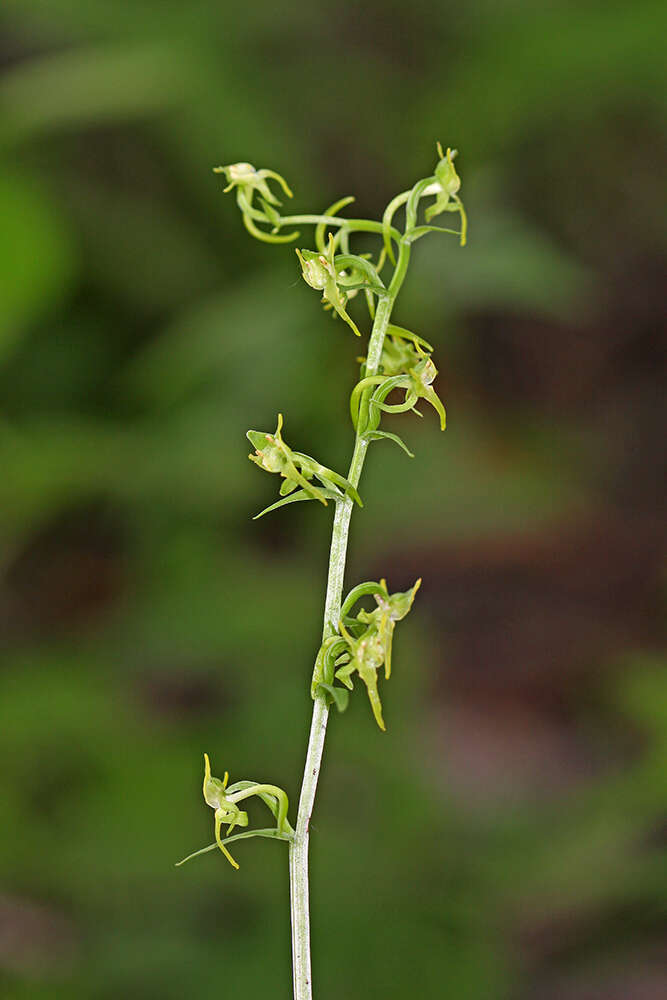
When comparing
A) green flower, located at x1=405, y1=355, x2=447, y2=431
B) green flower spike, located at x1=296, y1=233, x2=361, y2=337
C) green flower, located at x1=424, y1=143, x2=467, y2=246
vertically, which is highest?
green flower, located at x1=424, y1=143, x2=467, y2=246

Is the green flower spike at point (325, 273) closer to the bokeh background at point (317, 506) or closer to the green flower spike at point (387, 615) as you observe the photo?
the green flower spike at point (387, 615)


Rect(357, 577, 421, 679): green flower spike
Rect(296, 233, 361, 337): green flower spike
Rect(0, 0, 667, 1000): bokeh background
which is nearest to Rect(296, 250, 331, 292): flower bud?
Rect(296, 233, 361, 337): green flower spike

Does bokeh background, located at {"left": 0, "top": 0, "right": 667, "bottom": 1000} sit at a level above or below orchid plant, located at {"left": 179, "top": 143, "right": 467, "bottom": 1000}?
above

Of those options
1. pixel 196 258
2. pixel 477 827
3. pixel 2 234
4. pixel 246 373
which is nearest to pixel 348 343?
pixel 246 373

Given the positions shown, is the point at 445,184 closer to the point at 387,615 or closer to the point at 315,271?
the point at 315,271

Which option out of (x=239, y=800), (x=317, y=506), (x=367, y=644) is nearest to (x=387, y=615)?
(x=367, y=644)

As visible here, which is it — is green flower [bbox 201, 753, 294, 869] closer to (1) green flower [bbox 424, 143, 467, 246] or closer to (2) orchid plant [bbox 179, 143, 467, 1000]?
(2) orchid plant [bbox 179, 143, 467, 1000]
